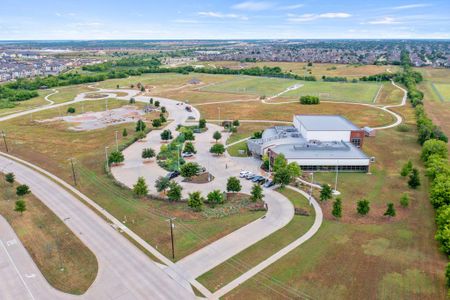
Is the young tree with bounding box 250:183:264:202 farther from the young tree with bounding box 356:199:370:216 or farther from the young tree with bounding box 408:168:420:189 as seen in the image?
the young tree with bounding box 408:168:420:189

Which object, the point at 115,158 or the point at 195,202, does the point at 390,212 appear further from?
the point at 115,158

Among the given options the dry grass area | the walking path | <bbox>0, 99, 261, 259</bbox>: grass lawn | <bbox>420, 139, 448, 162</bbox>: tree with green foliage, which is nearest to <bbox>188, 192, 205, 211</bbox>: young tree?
<bbox>0, 99, 261, 259</bbox>: grass lawn

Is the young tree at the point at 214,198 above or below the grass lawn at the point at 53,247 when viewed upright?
above

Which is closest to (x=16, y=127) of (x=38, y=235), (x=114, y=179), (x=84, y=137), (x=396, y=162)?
(x=84, y=137)

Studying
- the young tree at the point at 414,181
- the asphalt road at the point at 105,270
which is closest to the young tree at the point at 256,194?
the asphalt road at the point at 105,270

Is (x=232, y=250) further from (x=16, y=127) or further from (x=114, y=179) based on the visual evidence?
(x=16, y=127)

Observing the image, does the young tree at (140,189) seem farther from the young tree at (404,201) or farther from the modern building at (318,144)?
the young tree at (404,201)
